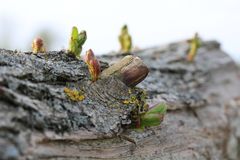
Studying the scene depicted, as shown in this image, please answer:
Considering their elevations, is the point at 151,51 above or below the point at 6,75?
above

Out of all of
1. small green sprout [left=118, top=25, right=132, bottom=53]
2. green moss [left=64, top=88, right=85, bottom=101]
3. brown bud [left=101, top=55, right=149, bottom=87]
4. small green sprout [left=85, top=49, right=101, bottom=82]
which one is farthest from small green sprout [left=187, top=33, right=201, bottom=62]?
green moss [left=64, top=88, right=85, bottom=101]

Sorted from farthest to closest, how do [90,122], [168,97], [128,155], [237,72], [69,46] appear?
[237,72] < [168,97] < [69,46] < [128,155] < [90,122]

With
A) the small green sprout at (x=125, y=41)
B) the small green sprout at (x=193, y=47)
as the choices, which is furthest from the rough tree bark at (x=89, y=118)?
the small green sprout at (x=193, y=47)

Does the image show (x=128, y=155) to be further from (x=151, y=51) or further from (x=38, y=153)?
(x=151, y=51)

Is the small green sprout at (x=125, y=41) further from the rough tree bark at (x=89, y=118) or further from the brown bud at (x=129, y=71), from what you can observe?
the brown bud at (x=129, y=71)

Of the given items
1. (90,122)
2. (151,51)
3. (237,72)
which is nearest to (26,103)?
(90,122)

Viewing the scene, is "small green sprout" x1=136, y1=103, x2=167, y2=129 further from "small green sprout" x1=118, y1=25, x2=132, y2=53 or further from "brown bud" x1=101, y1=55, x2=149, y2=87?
"small green sprout" x1=118, y1=25, x2=132, y2=53
